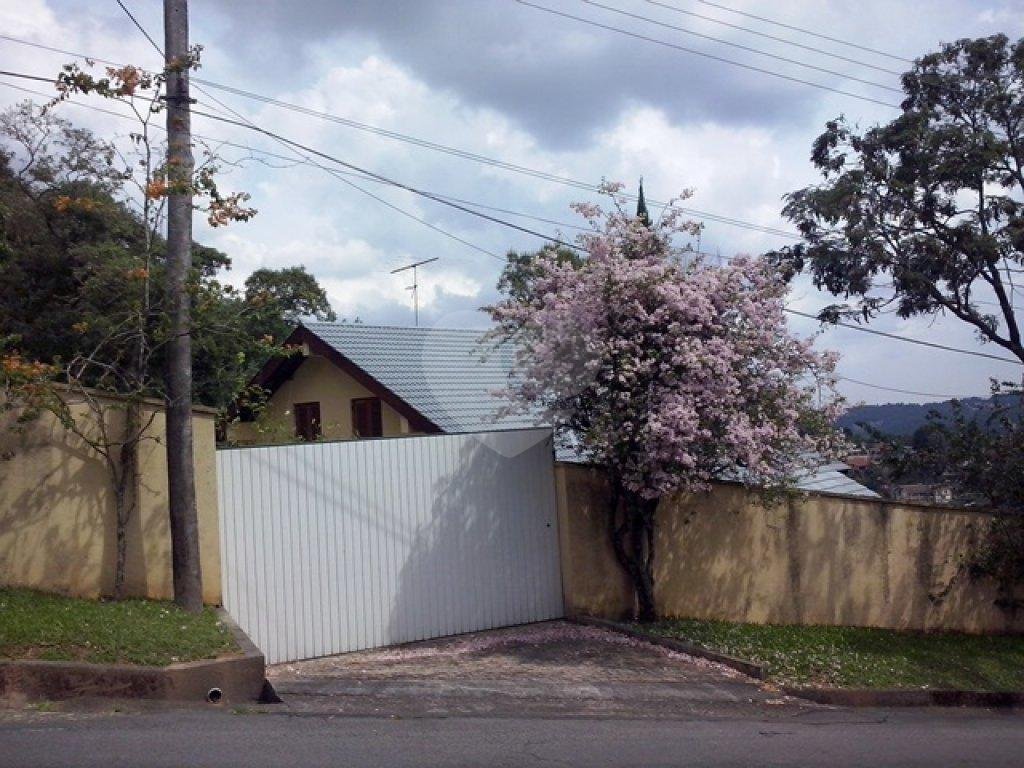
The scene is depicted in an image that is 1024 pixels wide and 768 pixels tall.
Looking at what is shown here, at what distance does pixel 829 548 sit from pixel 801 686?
429 centimetres

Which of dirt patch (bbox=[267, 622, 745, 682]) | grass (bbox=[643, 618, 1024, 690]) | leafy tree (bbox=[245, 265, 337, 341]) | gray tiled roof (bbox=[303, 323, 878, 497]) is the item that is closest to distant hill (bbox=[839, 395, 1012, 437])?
gray tiled roof (bbox=[303, 323, 878, 497])

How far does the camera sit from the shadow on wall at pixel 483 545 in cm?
1223

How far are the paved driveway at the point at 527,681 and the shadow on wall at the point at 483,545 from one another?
277 millimetres

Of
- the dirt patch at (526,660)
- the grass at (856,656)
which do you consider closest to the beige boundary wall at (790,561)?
the grass at (856,656)

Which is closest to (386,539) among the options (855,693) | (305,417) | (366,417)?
(855,693)

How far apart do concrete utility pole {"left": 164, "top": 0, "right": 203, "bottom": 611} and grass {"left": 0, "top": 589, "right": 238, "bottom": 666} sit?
20.5 inches

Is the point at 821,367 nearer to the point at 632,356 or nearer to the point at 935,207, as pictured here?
the point at 632,356

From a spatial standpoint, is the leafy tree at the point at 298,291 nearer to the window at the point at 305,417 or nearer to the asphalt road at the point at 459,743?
the window at the point at 305,417

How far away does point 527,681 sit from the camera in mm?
10531

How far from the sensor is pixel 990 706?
13.1 meters

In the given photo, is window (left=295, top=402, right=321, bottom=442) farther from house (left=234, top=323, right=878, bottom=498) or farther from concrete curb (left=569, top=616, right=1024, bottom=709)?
concrete curb (left=569, top=616, right=1024, bottom=709)

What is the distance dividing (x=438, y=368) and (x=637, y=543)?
6.89m

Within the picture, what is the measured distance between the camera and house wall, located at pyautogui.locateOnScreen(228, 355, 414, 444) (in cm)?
1900

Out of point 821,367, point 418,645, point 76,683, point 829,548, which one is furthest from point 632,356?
point 76,683
